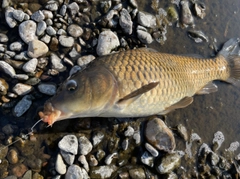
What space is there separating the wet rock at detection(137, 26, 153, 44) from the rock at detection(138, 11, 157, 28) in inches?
3.9

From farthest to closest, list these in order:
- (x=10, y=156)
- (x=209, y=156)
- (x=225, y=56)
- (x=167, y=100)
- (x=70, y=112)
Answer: (x=225, y=56) → (x=209, y=156) → (x=167, y=100) → (x=10, y=156) → (x=70, y=112)

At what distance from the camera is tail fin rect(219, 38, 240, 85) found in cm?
470

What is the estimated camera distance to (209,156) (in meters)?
4.27

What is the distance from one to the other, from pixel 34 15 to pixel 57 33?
15.0 inches

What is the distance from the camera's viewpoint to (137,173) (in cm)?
373

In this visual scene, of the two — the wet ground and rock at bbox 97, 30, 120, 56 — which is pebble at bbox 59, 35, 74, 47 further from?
the wet ground

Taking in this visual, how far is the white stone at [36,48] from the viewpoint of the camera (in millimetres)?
3604

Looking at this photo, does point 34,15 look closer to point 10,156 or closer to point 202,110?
point 10,156

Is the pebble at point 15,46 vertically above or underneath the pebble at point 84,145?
above

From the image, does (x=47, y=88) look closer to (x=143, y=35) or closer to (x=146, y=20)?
(x=143, y=35)

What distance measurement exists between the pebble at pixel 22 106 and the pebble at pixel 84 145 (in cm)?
77

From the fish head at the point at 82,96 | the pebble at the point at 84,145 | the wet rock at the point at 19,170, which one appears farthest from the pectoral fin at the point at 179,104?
the wet rock at the point at 19,170

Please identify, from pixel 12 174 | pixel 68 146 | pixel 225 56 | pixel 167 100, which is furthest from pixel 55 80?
pixel 225 56

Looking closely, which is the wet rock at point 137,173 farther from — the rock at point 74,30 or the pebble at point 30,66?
the rock at point 74,30
